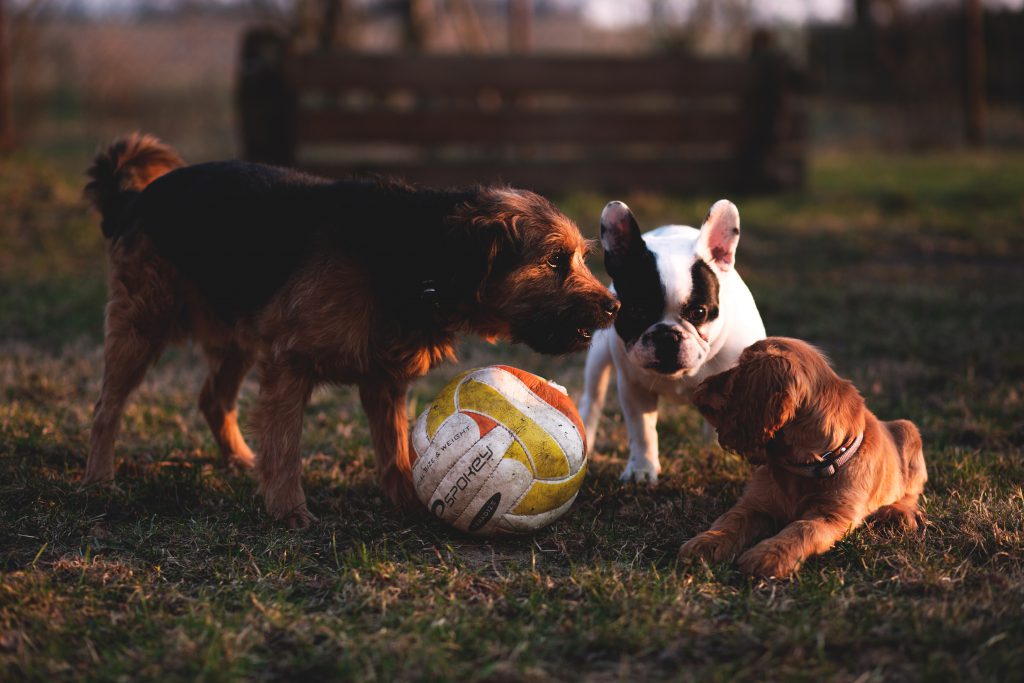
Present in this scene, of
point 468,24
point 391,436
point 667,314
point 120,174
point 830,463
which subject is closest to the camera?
point 830,463

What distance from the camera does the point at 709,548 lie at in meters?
4.00

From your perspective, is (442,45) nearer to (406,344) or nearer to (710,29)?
(710,29)

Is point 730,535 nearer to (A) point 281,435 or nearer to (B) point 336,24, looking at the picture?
(A) point 281,435

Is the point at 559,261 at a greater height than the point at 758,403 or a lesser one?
greater

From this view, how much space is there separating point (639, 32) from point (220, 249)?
2756cm

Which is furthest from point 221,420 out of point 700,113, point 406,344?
point 700,113

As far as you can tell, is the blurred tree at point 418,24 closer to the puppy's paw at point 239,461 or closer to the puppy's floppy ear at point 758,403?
the puppy's paw at point 239,461

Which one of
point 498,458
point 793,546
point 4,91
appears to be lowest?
point 793,546

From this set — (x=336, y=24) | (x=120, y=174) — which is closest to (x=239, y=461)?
(x=120, y=174)

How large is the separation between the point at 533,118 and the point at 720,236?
1011 cm

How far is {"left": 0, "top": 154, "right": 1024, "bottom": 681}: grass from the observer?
316 cm

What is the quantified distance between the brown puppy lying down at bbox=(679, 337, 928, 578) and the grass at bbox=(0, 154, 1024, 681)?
5.1 inches

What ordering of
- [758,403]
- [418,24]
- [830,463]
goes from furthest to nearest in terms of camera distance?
[418,24]
[830,463]
[758,403]

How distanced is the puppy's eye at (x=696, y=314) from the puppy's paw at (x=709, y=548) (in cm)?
103
